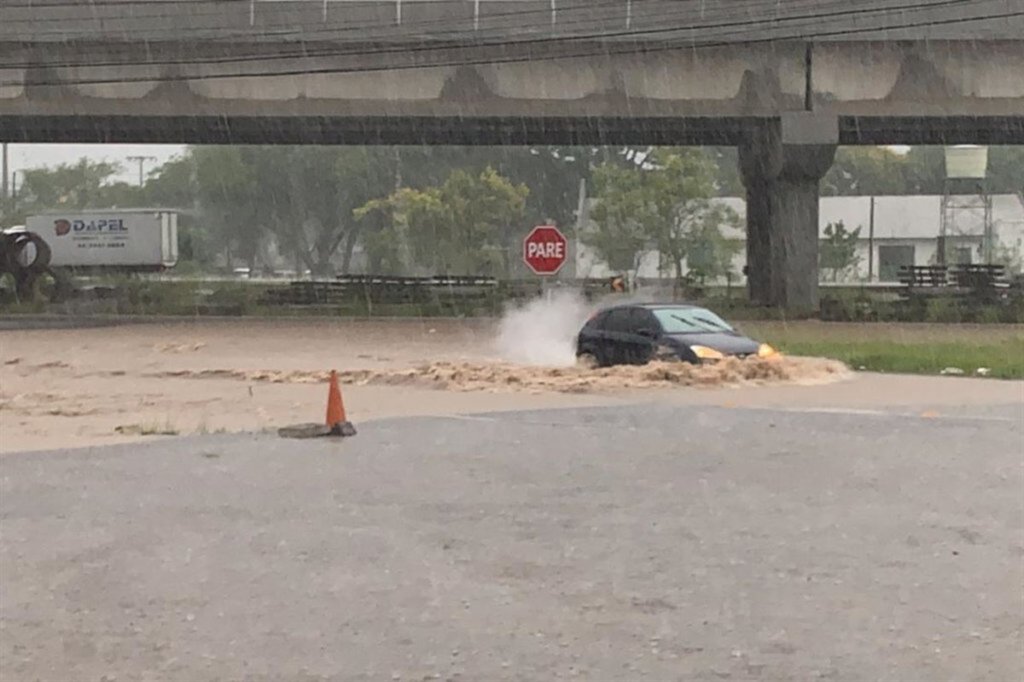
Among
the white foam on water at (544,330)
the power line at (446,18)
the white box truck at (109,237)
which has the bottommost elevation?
the white foam on water at (544,330)

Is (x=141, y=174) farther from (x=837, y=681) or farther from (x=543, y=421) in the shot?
(x=837, y=681)

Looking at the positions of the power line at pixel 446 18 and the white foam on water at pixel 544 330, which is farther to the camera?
the power line at pixel 446 18

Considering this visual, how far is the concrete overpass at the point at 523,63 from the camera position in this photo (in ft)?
112

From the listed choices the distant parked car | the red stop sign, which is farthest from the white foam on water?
the distant parked car

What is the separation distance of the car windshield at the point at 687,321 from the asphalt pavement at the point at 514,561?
7.80 m

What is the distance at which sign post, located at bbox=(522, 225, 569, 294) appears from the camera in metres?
28.5

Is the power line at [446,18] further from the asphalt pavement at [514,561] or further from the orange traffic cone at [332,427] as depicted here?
the asphalt pavement at [514,561]

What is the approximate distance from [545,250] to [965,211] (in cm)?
6058

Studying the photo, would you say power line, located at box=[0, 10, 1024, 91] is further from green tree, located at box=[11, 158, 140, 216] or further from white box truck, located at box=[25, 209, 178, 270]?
green tree, located at box=[11, 158, 140, 216]

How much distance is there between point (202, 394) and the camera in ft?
68.3

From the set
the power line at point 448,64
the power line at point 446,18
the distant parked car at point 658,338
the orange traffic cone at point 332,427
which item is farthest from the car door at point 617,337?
the power line at point 448,64

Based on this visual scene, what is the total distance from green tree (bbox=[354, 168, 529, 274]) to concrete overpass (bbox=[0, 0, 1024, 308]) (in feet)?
101

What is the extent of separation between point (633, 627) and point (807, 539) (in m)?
2.54

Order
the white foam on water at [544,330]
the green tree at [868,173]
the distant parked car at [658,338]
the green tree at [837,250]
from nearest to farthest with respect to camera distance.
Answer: the distant parked car at [658,338]
the white foam on water at [544,330]
the green tree at [837,250]
the green tree at [868,173]
